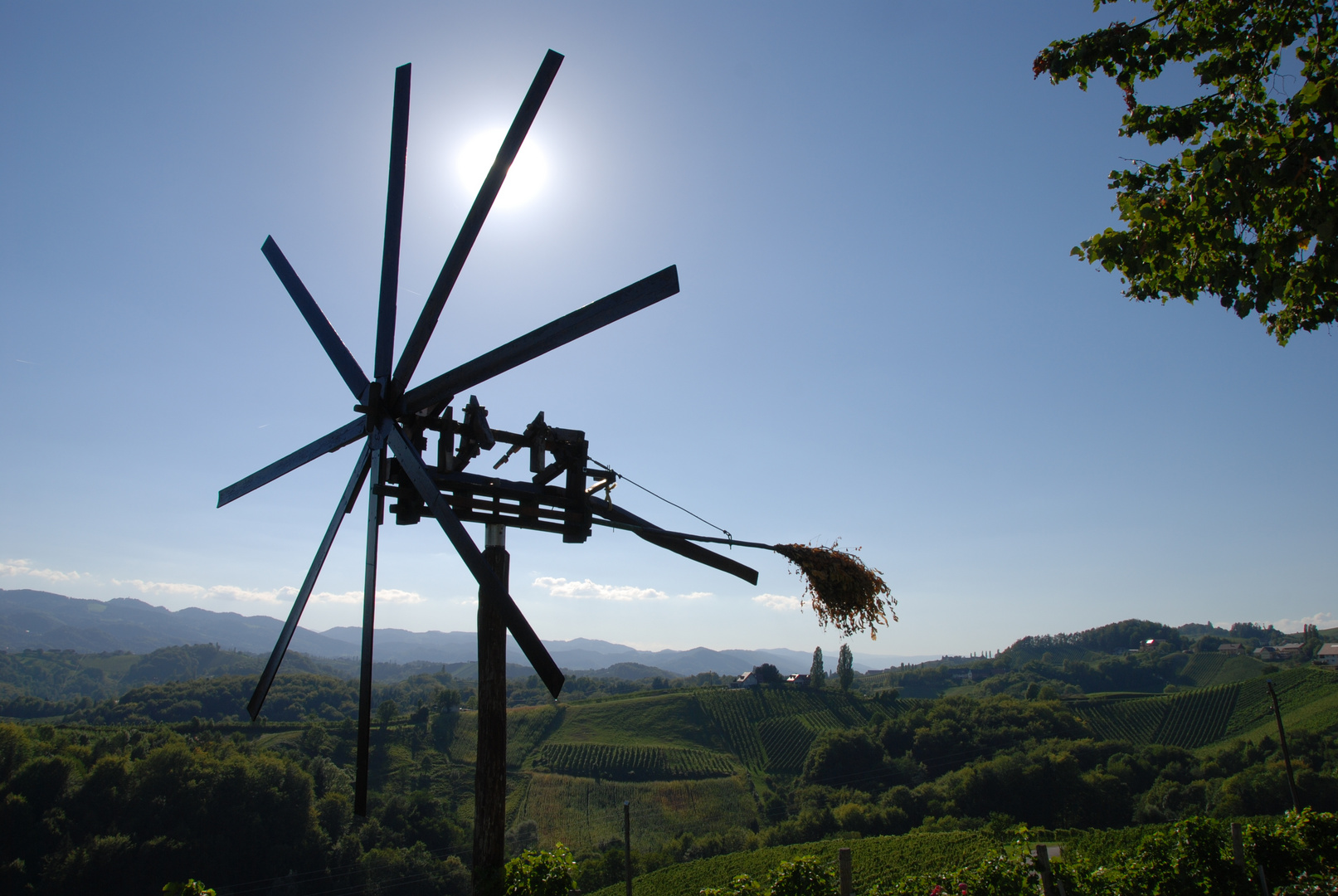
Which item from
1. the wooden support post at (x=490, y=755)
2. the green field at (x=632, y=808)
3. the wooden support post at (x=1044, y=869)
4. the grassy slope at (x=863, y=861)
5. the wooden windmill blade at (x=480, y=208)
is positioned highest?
the wooden windmill blade at (x=480, y=208)

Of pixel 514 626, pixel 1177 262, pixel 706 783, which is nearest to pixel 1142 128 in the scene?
pixel 1177 262

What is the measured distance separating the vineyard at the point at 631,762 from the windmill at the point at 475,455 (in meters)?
89.4

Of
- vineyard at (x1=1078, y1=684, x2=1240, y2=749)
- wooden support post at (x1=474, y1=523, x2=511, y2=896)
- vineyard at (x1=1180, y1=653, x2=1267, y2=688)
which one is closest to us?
wooden support post at (x1=474, y1=523, x2=511, y2=896)

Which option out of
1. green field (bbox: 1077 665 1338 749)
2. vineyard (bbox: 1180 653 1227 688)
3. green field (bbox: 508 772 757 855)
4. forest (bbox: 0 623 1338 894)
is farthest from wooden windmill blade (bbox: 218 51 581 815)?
vineyard (bbox: 1180 653 1227 688)

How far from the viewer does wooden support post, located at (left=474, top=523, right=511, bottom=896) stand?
4777 mm

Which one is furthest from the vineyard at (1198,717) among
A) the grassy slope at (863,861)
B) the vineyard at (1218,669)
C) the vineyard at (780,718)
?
the grassy slope at (863,861)

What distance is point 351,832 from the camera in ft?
219

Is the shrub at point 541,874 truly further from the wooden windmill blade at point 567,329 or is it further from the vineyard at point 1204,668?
the vineyard at point 1204,668

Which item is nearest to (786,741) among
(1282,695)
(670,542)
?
(1282,695)

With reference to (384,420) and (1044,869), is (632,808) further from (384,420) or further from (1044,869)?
(384,420)

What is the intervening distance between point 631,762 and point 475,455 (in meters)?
94.5

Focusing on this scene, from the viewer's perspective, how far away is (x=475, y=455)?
5.14 meters

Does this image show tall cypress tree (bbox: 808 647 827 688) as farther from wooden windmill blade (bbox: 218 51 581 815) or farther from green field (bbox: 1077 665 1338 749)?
wooden windmill blade (bbox: 218 51 581 815)

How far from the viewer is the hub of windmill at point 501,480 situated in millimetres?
4906
